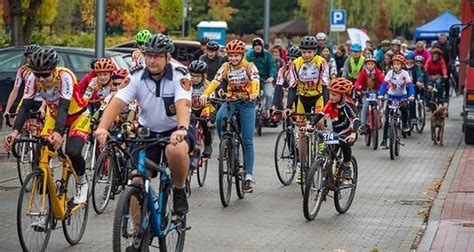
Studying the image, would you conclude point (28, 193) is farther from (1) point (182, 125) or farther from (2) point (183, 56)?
(2) point (183, 56)

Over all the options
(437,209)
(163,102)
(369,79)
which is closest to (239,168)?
(437,209)

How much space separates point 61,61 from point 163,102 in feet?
40.6

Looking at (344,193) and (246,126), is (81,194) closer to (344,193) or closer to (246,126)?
(246,126)

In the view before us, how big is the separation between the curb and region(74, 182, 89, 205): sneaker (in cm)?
302

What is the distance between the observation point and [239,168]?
1270 centimetres

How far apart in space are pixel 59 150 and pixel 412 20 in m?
74.4

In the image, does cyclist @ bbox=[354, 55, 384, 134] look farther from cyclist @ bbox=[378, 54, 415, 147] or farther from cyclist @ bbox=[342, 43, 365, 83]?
cyclist @ bbox=[378, 54, 415, 147]

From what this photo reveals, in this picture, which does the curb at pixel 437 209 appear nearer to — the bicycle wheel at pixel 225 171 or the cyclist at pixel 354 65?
the bicycle wheel at pixel 225 171

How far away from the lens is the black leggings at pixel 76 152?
9602 mm

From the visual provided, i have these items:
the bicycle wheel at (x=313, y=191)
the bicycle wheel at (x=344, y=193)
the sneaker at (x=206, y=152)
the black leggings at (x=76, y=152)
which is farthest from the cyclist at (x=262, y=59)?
the black leggings at (x=76, y=152)

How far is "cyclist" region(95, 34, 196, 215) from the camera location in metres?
8.10

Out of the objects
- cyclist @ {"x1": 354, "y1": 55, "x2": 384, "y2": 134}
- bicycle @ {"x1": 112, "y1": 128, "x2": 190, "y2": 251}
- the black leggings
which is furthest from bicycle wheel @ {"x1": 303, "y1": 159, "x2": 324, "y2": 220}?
cyclist @ {"x1": 354, "y1": 55, "x2": 384, "y2": 134}

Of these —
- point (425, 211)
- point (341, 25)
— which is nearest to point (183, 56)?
point (341, 25)

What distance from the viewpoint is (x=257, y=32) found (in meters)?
85.3
